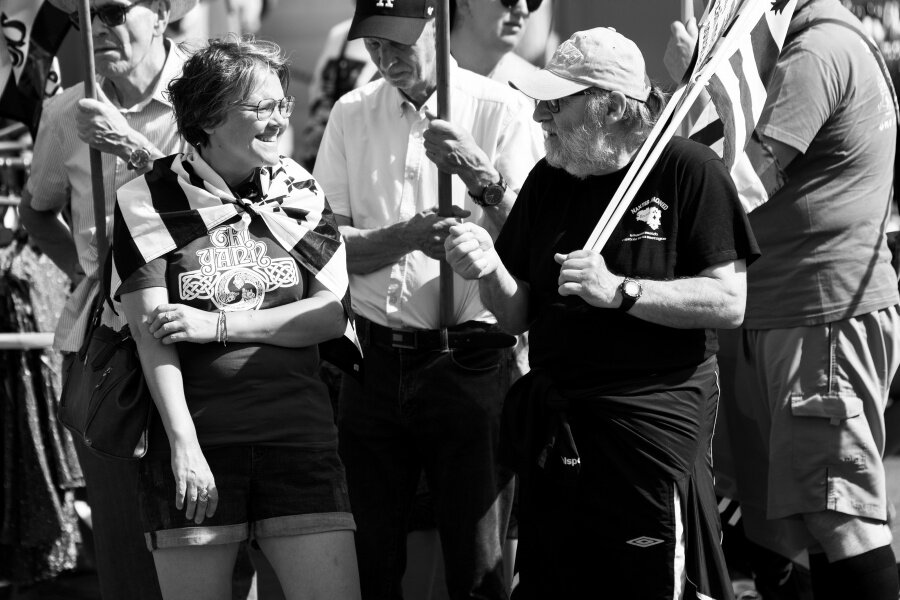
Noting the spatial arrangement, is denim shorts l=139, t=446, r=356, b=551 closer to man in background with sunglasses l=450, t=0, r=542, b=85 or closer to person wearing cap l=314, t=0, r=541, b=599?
person wearing cap l=314, t=0, r=541, b=599

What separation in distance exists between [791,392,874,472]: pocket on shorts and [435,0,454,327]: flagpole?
1075mm

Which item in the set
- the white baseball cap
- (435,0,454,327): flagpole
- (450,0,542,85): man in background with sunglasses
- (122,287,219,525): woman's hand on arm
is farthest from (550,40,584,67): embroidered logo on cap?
(450,0,542,85): man in background with sunglasses

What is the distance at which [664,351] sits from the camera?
114 inches

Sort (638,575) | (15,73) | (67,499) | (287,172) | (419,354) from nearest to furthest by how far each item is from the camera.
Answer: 1. (638,575)
2. (287,172)
3. (419,354)
4. (15,73)
5. (67,499)

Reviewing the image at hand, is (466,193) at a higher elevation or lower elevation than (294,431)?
higher

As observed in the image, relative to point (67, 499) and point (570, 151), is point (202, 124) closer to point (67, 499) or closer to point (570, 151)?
point (570, 151)

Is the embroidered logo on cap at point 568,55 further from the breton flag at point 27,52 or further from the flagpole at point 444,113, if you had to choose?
the breton flag at point 27,52

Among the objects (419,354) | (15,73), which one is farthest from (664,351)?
(15,73)

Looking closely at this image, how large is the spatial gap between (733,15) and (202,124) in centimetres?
135

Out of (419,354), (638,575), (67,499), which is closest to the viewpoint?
(638,575)

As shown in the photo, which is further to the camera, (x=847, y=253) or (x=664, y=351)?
(x=847, y=253)

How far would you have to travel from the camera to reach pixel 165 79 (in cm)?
367

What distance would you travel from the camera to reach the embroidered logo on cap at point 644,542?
2.84m

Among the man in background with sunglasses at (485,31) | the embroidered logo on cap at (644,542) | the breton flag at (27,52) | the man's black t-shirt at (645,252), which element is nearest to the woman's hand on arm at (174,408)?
the man's black t-shirt at (645,252)
